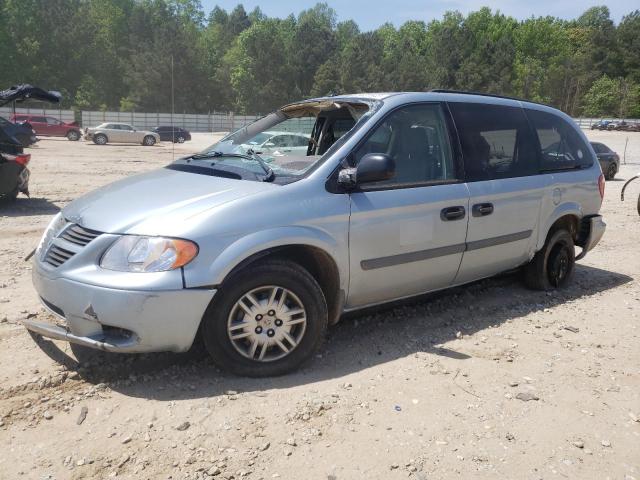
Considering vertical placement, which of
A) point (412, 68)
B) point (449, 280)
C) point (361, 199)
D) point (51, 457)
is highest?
point (412, 68)

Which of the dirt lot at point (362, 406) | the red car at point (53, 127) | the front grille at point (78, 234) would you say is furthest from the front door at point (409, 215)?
the red car at point (53, 127)

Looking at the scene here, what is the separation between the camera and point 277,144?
421 centimetres

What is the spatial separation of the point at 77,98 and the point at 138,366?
79.3 metres

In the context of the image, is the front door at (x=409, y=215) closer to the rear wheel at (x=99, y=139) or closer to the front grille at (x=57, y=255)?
the front grille at (x=57, y=255)

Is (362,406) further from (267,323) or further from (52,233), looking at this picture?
(52,233)

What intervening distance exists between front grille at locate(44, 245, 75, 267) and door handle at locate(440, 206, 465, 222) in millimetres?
2511

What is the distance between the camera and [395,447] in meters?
2.90

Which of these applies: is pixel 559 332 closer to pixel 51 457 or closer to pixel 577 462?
pixel 577 462

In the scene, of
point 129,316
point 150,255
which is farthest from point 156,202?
point 129,316

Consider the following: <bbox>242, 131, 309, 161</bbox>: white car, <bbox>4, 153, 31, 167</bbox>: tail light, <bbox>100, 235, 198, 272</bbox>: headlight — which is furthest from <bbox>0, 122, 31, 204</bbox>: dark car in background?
<bbox>100, 235, 198, 272</bbox>: headlight

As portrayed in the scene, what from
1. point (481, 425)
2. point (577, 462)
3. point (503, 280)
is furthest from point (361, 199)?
point (503, 280)

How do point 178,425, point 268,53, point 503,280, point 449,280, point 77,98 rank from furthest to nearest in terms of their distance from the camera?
point 268,53 → point 77,98 → point 503,280 → point 449,280 → point 178,425

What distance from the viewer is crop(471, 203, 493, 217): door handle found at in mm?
4434

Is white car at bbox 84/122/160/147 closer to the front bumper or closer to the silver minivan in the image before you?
the silver minivan
